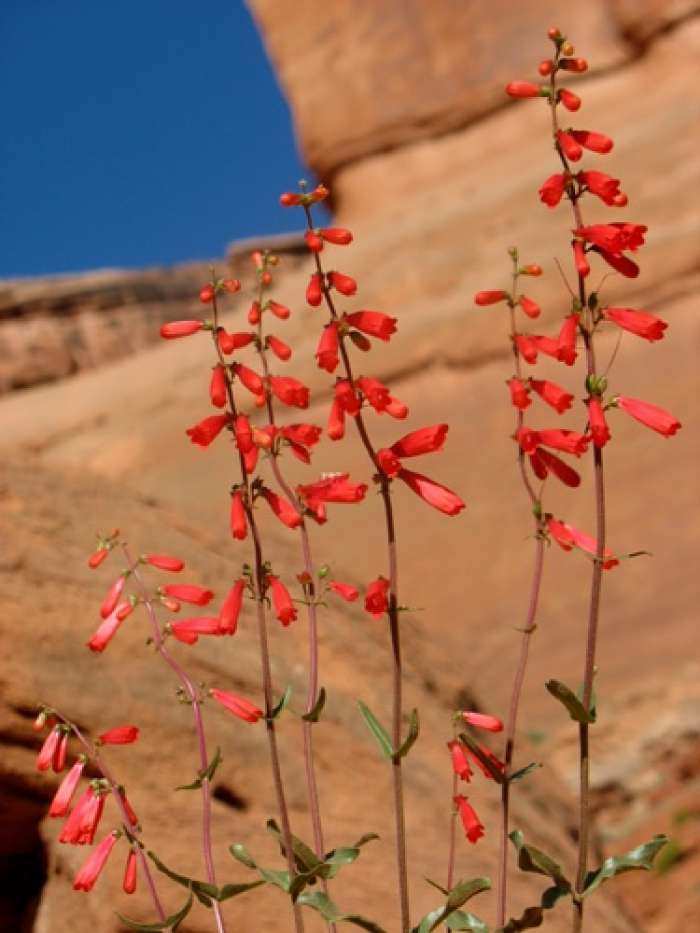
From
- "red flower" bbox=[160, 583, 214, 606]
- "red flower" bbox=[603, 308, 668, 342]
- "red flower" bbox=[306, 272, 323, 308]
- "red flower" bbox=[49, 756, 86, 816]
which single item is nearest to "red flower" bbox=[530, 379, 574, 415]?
"red flower" bbox=[603, 308, 668, 342]

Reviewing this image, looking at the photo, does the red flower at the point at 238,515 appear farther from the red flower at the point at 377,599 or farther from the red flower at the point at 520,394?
the red flower at the point at 520,394

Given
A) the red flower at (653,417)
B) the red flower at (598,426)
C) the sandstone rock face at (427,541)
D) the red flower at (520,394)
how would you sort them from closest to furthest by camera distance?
1. the red flower at (598,426)
2. the red flower at (653,417)
3. the red flower at (520,394)
4. the sandstone rock face at (427,541)

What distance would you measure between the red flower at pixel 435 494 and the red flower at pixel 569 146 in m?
0.52

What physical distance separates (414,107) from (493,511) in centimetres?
937

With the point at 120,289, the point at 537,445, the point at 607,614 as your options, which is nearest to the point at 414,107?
the point at 607,614

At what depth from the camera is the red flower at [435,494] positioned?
211 centimetres

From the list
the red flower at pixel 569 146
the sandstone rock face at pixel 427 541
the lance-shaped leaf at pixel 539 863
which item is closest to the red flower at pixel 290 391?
the red flower at pixel 569 146

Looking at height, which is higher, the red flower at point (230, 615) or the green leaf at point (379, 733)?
the red flower at point (230, 615)

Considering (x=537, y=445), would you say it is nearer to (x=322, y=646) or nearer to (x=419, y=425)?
(x=322, y=646)

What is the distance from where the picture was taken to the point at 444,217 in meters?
13.7

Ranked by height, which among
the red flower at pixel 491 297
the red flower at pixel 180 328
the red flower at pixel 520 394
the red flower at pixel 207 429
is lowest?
the red flower at pixel 520 394

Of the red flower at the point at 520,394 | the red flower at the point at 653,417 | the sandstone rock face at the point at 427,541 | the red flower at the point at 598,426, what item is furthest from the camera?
the sandstone rock face at the point at 427,541

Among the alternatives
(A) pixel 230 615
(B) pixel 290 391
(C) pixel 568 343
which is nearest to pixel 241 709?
(A) pixel 230 615

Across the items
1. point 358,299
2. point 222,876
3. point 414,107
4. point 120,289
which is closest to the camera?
point 222,876
